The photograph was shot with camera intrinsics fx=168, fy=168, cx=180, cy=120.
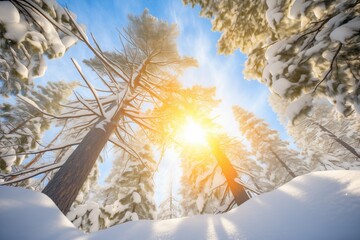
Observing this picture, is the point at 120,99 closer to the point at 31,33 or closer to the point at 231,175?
the point at 31,33

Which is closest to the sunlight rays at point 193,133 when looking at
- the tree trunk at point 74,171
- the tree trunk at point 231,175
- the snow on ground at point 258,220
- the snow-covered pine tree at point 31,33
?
the tree trunk at point 231,175

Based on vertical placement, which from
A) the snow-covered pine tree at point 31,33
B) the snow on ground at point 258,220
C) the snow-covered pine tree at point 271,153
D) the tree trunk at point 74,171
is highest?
the snow-covered pine tree at point 271,153

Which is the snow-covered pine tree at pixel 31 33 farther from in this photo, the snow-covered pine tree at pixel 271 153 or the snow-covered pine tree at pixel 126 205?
the snow-covered pine tree at pixel 271 153

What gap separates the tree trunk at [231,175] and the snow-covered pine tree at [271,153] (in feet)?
39.3

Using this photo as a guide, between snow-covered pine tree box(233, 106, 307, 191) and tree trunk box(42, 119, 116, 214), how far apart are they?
52.3 feet

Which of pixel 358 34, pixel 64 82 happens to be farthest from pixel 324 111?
pixel 64 82

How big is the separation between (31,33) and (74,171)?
2.77 m

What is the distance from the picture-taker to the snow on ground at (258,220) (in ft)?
3.58

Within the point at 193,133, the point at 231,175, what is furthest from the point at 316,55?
the point at 193,133

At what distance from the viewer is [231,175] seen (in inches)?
231

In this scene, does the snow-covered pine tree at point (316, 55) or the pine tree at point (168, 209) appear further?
the pine tree at point (168, 209)

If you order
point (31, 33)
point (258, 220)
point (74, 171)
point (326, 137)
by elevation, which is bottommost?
point (258, 220)

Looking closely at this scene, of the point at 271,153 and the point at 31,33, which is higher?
the point at 271,153

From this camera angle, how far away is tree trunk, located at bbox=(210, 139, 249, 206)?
17.5ft
